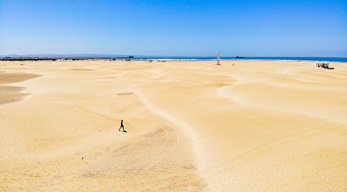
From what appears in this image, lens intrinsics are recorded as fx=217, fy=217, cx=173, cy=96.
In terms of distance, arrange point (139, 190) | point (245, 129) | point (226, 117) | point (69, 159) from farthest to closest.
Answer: point (226, 117) < point (245, 129) < point (69, 159) < point (139, 190)

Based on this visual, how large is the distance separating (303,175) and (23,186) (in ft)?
29.9

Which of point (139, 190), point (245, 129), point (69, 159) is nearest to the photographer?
point (139, 190)

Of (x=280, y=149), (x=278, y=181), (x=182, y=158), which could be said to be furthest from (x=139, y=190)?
(x=280, y=149)

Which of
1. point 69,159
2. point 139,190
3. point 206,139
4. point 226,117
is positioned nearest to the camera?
point 139,190

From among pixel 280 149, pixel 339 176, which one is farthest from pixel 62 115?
pixel 339 176

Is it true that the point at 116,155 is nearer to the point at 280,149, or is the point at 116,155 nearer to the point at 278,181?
the point at 278,181

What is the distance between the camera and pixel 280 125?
11906mm

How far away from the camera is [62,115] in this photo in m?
14.1

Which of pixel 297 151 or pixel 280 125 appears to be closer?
pixel 297 151

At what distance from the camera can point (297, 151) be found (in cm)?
880

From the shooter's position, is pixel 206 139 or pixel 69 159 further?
pixel 206 139

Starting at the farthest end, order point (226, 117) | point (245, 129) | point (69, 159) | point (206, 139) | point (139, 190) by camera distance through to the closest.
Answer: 1. point (226, 117)
2. point (245, 129)
3. point (206, 139)
4. point (69, 159)
5. point (139, 190)

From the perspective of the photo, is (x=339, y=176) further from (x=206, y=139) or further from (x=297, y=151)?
(x=206, y=139)

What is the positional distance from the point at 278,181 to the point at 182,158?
11.7 feet
